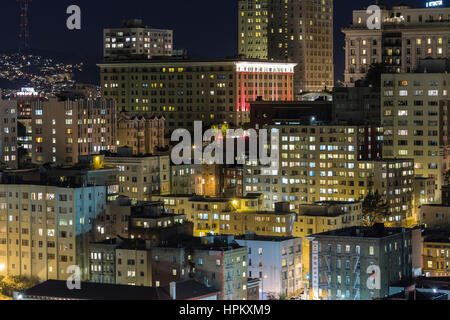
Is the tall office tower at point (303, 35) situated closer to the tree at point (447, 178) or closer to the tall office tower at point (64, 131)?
the tall office tower at point (64, 131)

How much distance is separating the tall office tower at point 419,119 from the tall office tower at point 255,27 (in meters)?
54.0

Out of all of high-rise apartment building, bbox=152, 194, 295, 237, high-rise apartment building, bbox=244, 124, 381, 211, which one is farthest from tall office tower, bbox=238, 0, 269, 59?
high-rise apartment building, bbox=152, 194, 295, 237

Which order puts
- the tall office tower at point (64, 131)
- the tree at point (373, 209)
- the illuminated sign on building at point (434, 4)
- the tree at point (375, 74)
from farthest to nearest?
the illuminated sign on building at point (434, 4)
the tree at point (375, 74)
the tall office tower at point (64, 131)
the tree at point (373, 209)

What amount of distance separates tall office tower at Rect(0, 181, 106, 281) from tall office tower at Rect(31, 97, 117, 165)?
2506 cm

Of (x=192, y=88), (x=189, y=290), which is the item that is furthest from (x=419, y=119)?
(x=189, y=290)

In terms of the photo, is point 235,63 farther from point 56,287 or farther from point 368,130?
point 56,287

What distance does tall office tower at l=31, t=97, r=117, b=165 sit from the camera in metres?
80.3

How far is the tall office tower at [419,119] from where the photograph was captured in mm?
73812

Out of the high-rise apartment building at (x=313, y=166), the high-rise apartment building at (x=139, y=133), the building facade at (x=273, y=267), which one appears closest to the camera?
the building facade at (x=273, y=267)

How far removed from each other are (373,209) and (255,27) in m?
69.9

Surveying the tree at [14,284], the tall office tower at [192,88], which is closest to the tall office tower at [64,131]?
the tall office tower at [192,88]

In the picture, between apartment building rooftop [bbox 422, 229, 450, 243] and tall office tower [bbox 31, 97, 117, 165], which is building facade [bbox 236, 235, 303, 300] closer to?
apartment building rooftop [bbox 422, 229, 450, 243]

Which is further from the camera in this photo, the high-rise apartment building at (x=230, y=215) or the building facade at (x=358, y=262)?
the high-rise apartment building at (x=230, y=215)

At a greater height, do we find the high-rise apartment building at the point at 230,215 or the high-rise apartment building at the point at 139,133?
the high-rise apartment building at the point at 139,133
